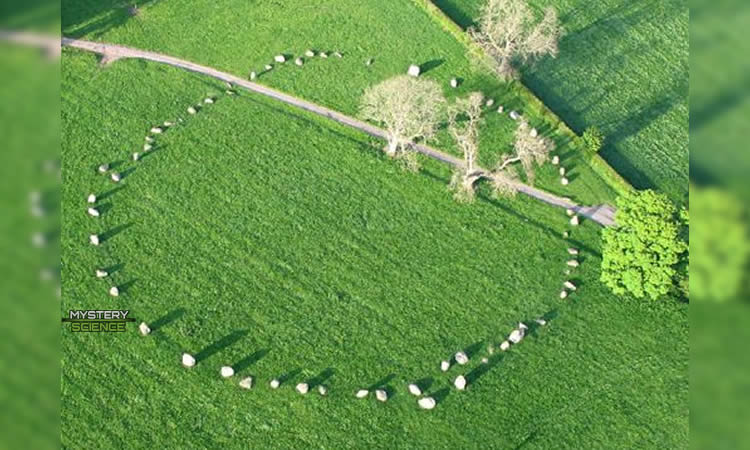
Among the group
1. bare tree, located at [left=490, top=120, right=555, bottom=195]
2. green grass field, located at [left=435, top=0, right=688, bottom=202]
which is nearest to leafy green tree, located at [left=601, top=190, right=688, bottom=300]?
bare tree, located at [left=490, top=120, right=555, bottom=195]

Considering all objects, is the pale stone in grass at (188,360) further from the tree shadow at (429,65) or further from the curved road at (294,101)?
the tree shadow at (429,65)

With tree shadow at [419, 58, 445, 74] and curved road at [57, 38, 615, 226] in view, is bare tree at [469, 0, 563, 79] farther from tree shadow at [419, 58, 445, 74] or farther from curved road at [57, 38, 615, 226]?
curved road at [57, 38, 615, 226]

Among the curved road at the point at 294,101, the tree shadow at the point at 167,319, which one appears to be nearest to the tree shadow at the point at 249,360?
the tree shadow at the point at 167,319

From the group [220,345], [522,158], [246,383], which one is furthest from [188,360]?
[522,158]

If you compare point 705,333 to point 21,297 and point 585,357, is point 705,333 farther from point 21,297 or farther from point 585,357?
point 21,297

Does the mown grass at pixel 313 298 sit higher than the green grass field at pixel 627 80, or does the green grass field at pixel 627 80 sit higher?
the green grass field at pixel 627 80

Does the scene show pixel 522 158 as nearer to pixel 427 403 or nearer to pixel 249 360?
pixel 427 403
